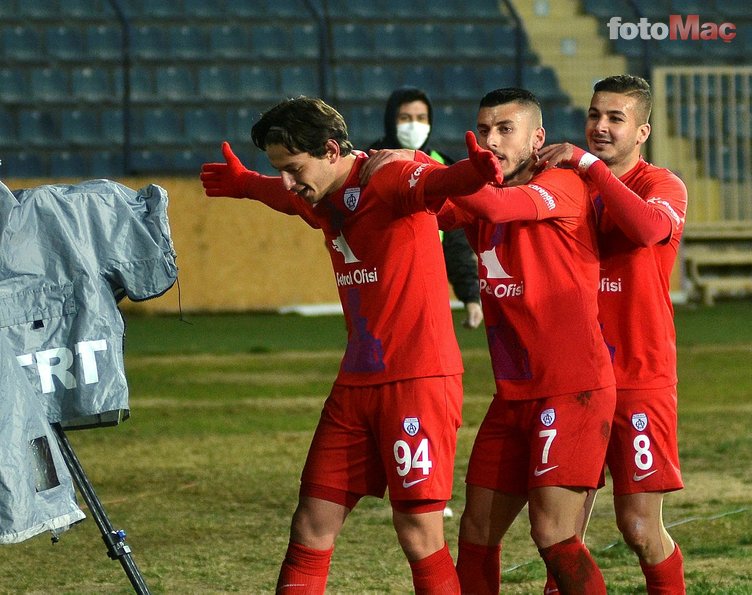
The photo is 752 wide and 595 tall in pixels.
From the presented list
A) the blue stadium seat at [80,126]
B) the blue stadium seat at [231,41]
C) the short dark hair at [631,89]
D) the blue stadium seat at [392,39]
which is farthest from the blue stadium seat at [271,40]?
the short dark hair at [631,89]

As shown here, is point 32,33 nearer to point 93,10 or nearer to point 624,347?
point 93,10

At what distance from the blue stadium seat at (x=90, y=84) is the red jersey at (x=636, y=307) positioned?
15131 mm

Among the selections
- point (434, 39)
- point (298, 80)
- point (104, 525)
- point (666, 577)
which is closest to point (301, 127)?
point (104, 525)

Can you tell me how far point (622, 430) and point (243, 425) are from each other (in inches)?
204

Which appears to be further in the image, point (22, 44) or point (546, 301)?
point (22, 44)

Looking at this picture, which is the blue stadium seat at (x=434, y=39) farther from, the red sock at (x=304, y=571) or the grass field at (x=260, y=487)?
the red sock at (x=304, y=571)

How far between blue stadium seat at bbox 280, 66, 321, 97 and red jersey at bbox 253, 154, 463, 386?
589 inches

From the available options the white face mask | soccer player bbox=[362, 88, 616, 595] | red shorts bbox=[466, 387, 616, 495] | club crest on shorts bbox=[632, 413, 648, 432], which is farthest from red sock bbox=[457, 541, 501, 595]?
the white face mask

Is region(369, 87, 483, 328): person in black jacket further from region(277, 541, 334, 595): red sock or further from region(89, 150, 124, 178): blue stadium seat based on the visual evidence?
region(89, 150, 124, 178): blue stadium seat

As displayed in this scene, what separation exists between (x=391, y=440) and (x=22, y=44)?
53.1 ft

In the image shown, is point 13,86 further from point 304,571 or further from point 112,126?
point 304,571

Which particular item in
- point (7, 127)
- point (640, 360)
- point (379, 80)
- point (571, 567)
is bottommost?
point (571, 567)

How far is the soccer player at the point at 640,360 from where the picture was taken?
4250 mm

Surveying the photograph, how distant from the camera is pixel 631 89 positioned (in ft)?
14.3
